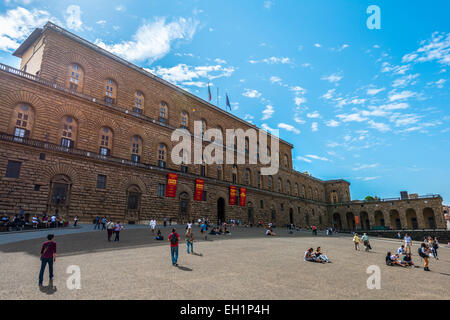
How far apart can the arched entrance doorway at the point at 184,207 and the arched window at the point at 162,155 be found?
4.29 m

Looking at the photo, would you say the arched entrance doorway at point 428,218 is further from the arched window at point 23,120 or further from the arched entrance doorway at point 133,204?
the arched window at point 23,120

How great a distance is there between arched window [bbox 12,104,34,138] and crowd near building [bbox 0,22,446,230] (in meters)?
0.07

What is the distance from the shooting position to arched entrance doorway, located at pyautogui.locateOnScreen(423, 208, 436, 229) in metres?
49.4

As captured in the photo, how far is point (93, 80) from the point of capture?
2508cm

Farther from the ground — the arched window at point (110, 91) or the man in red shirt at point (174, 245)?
the arched window at point (110, 91)

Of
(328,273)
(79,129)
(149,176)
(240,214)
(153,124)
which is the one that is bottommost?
(328,273)

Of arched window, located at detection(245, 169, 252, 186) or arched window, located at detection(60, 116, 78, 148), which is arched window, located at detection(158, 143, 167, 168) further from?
arched window, located at detection(245, 169, 252, 186)

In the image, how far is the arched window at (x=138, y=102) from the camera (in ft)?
93.1

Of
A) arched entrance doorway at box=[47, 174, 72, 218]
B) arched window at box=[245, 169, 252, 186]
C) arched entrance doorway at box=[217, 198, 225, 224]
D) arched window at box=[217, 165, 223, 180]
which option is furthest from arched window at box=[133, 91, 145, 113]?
arched window at box=[245, 169, 252, 186]

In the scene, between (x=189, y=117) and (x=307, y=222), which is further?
(x=307, y=222)

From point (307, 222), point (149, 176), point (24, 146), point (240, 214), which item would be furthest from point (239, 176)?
point (24, 146)

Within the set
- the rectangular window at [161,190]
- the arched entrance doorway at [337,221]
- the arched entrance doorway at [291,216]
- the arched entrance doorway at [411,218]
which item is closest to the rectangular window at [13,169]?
the rectangular window at [161,190]
